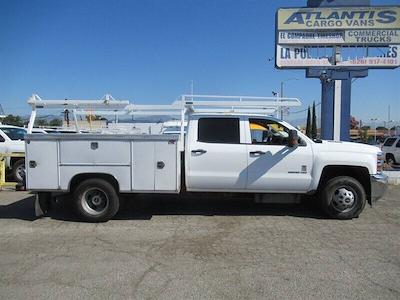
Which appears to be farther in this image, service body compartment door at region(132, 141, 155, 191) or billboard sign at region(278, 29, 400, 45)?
billboard sign at region(278, 29, 400, 45)

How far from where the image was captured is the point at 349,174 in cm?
863

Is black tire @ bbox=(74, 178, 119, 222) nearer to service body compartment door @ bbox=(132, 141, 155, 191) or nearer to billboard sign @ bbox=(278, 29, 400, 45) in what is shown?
service body compartment door @ bbox=(132, 141, 155, 191)

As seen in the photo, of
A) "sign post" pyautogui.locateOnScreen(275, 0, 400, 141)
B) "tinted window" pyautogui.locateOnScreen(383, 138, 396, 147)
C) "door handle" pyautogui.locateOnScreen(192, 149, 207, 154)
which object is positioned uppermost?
"sign post" pyautogui.locateOnScreen(275, 0, 400, 141)

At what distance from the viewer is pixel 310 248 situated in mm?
6492

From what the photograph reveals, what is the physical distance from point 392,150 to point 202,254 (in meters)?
16.0

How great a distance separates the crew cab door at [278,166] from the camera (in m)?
8.27

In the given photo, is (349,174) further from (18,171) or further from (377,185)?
(18,171)

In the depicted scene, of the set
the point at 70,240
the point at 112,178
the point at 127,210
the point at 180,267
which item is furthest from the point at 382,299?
the point at 127,210

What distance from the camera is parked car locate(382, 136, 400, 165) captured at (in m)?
19.5

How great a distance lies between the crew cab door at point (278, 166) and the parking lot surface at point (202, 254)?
0.66m

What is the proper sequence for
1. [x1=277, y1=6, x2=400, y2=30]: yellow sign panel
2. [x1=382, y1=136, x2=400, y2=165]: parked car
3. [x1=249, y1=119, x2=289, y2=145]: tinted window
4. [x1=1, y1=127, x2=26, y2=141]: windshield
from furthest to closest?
[x1=382, y1=136, x2=400, y2=165]: parked car → [x1=277, y1=6, x2=400, y2=30]: yellow sign panel → [x1=1, y1=127, x2=26, y2=141]: windshield → [x1=249, y1=119, x2=289, y2=145]: tinted window

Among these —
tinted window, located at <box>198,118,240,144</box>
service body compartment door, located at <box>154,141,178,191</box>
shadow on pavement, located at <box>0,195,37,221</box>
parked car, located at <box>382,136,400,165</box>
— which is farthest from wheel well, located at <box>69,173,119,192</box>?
parked car, located at <box>382,136,400,165</box>

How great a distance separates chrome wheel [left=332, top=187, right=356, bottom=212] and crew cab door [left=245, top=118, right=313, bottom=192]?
0.57 metres

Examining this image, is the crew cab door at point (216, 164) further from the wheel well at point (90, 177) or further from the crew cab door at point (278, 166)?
the wheel well at point (90, 177)
